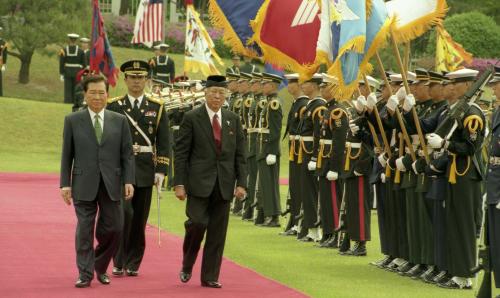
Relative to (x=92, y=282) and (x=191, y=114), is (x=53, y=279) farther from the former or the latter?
(x=191, y=114)

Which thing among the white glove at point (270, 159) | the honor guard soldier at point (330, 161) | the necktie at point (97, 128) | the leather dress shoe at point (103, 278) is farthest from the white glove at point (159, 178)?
the white glove at point (270, 159)

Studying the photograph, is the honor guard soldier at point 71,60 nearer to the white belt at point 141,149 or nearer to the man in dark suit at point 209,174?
the white belt at point 141,149

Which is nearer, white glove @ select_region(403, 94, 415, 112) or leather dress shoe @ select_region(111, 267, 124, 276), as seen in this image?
white glove @ select_region(403, 94, 415, 112)

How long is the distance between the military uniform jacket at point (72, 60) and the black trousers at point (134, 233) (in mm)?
26838

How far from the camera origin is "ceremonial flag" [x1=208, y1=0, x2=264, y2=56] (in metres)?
17.6

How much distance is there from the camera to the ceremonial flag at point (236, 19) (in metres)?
17.6

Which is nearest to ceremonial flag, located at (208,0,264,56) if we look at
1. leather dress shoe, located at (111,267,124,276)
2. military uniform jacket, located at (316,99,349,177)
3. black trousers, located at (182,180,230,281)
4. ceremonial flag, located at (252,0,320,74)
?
ceremonial flag, located at (252,0,320,74)

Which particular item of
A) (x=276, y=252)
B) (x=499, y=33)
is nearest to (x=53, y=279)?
(x=276, y=252)

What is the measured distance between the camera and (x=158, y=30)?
1351 inches

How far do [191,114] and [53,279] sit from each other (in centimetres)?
196

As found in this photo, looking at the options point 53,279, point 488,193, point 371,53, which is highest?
point 371,53

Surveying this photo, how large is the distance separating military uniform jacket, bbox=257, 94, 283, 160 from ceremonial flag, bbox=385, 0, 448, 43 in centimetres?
526

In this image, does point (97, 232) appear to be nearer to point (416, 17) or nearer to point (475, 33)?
point (416, 17)

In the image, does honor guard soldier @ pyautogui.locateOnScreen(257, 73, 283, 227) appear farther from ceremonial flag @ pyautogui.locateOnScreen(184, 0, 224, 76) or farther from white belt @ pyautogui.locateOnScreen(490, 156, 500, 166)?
ceremonial flag @ pyautogui.locateOnScreen(184, 0, 224, 76)
